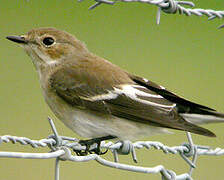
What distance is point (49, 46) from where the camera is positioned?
463 cm

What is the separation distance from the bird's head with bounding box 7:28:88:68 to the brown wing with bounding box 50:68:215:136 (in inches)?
14.5

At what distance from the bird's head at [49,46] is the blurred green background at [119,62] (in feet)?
5.17

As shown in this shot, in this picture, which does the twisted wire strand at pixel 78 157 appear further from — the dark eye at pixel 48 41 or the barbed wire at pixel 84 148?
the dark eye at pixel 48 41

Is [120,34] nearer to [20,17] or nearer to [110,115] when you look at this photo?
[20,17]

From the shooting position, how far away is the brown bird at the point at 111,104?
4.01m

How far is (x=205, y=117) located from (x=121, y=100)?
2.17ft

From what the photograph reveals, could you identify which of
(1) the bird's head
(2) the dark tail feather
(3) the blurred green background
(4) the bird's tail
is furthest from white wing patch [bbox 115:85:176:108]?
(3) the blurred green background

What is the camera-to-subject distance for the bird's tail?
13.4 feet

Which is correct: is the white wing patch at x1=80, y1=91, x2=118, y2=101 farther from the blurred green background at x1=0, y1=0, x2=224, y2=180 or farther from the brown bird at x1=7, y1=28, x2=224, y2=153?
the blurred green background at x1=0, y1=0, x2=224, y2=180

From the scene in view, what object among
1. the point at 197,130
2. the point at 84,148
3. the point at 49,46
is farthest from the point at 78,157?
the point at 49,46

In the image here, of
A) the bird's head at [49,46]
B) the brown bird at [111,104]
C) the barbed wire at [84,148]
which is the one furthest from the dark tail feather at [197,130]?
the bird's head at [49,46]

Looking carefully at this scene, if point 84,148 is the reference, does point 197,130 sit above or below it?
above

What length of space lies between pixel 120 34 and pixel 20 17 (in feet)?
5.19

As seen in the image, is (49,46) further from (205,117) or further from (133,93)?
(205,117)
